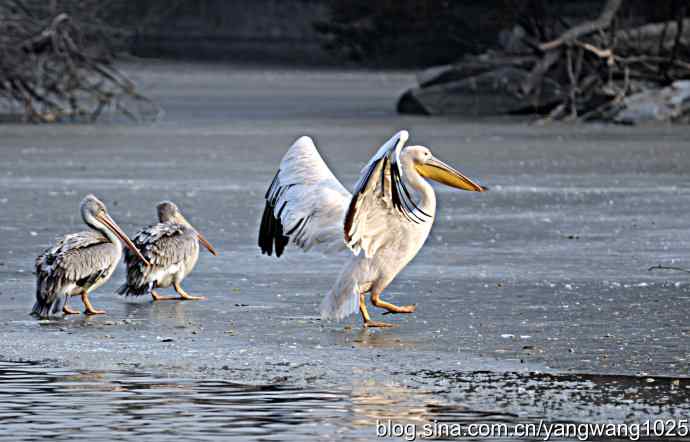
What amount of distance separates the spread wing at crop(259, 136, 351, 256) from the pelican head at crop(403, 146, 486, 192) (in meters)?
0.36

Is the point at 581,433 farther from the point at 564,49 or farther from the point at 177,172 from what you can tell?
the point at 564,49

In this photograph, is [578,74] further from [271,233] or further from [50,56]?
[271,233]

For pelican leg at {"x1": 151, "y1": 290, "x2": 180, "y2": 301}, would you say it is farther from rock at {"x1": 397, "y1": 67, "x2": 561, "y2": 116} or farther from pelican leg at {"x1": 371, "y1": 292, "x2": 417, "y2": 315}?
rock at {"x1": 397, "y1": 67, "x2": 561, "y2": 116}

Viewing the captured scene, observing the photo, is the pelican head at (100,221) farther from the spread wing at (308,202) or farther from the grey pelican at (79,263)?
the spread wing at (308,202)

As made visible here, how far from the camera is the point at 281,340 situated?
7.34 metres

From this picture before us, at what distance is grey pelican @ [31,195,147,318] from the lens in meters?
7.93

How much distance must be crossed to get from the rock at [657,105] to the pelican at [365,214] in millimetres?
16066

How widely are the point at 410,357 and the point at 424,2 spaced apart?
117 feet

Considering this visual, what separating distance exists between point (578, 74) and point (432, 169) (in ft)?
55.9

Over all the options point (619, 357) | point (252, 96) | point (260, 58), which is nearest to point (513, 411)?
point (619, 357)

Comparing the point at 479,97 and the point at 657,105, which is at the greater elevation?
the point at 657,105

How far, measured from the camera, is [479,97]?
1072 inches

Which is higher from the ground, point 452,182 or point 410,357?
point 452,182

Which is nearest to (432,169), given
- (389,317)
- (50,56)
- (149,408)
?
(389,317)
